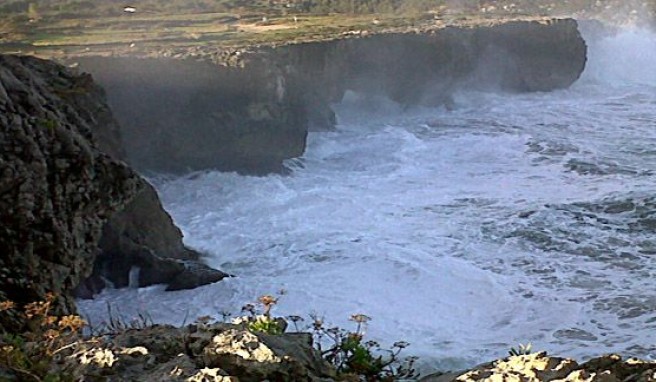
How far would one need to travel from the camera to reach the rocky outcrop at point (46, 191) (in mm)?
7562

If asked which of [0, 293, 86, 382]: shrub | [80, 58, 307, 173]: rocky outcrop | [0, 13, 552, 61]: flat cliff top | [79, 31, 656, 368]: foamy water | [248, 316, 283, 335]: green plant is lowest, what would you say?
[79, 31, 656, 368]: foamy water

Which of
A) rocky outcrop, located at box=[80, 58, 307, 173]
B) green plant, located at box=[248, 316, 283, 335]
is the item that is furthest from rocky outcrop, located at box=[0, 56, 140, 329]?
rocky outcrop, located at box=[80, 58, 307, 173]

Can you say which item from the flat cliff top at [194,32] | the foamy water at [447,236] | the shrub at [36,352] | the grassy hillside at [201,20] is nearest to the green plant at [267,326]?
the shrub at [36,352]

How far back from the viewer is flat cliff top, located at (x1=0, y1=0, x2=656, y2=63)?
1873cm

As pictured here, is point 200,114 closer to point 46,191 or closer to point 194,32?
point 194,32

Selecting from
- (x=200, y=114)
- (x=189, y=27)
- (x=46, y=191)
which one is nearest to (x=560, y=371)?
(x=46, y=191)

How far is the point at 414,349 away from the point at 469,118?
56.1 feet

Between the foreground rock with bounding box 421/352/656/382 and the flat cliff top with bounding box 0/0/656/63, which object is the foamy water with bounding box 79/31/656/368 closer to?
the flat cliff top with bounding box 0/0/656/63

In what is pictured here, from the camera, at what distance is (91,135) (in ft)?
32.0

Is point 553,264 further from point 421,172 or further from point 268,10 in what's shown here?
point 268,10

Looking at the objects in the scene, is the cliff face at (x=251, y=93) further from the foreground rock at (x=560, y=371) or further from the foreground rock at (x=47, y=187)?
the foreground rock at (x=560, y=371)

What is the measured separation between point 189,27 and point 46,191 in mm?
17732

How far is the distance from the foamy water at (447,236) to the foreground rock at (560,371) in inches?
240

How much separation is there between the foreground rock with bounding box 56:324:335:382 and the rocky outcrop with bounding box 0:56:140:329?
340cm
